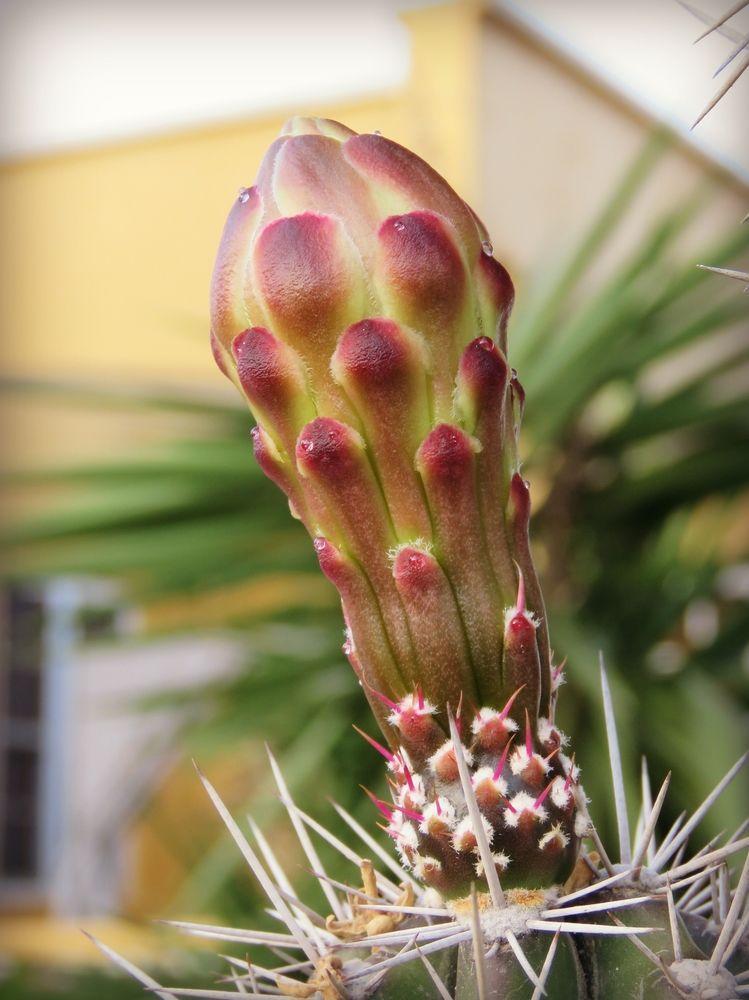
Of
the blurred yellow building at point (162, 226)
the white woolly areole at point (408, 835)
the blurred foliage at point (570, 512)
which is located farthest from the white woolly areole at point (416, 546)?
the blurred yellow building at point (162, 226)

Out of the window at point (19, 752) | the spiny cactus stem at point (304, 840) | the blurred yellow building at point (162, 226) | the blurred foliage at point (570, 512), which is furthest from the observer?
the window at point (19, 752)

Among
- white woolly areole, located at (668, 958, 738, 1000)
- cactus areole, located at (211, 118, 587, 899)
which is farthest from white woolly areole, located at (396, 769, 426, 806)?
white woolly areole, located at (668, 958, 738, 1000)

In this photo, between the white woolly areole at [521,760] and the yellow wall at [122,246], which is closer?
the white woolly areole at [521,760]

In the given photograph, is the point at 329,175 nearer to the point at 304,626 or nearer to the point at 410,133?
the point at 304,626

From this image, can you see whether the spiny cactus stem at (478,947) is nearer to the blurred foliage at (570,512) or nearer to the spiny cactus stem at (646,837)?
the spiny cactus stem at (646,837)

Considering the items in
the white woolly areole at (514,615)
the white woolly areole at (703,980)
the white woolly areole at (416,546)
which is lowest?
the white woolly areole at (703,980)

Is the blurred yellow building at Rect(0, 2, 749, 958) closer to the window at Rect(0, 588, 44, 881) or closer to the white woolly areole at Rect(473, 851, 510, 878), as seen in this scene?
A: the window at Rect(0, 588, 44, 881)

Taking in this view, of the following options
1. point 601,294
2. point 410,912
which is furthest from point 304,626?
point 410,912
